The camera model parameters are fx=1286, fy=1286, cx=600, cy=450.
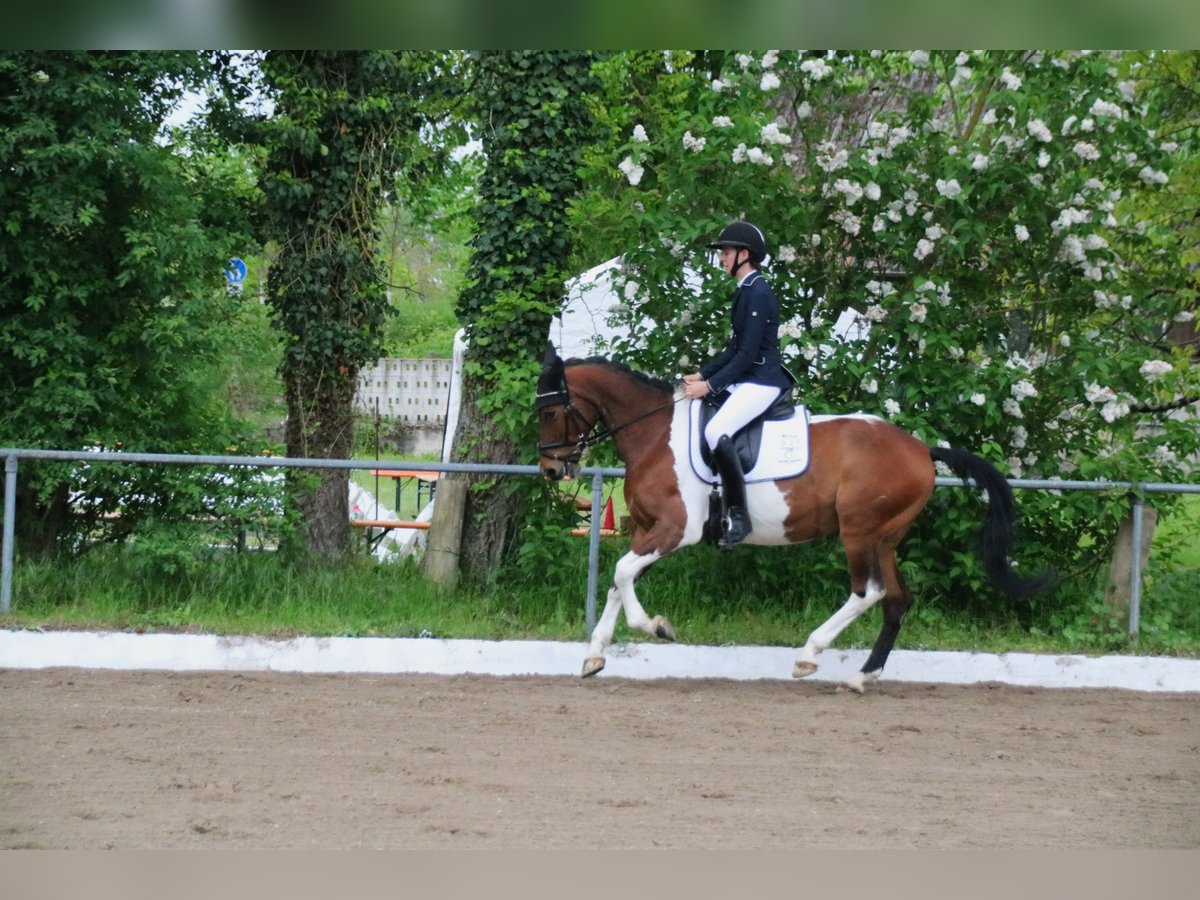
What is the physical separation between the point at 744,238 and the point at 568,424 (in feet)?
5.19

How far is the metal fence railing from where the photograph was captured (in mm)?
8469

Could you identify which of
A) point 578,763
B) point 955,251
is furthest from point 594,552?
point 955,251

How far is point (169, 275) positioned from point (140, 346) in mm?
614

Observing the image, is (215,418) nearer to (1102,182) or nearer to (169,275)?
(169,275)

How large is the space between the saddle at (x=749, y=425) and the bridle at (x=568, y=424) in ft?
0.75

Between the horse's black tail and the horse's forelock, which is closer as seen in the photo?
the horse's forelock

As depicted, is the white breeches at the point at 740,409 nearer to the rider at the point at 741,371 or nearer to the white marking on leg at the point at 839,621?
the rider at the point at 741,371

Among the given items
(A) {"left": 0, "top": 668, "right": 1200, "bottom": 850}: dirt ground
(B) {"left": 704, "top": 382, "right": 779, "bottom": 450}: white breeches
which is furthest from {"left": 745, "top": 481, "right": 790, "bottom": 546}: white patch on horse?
(A) {"left": 0, "top": 668, "right": 1200, "bottom": 850}: dirt ground

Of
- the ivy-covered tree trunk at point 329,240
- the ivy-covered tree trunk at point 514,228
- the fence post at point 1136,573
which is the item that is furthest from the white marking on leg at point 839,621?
the ivy-covered tree trunk at point 329,240

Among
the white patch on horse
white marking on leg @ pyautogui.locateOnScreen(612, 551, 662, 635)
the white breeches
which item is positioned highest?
the white breeches

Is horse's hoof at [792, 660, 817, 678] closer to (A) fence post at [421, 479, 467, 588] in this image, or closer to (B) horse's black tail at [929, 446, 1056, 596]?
(B) horse's black tail at [929, 446, 1056, 596]

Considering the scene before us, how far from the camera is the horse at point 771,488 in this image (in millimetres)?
7953

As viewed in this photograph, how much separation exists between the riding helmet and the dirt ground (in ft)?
9.07

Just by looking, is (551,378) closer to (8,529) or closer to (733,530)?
(733,530)
